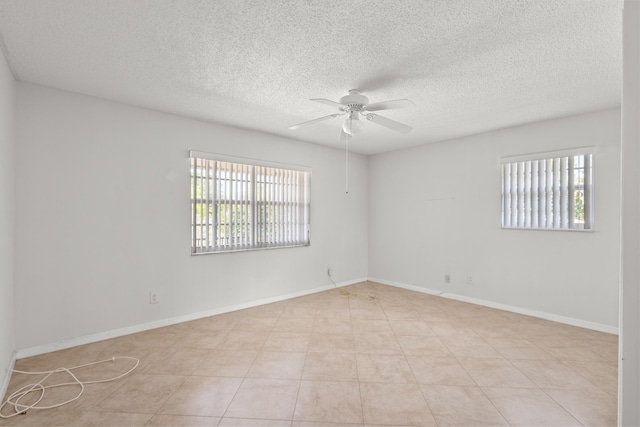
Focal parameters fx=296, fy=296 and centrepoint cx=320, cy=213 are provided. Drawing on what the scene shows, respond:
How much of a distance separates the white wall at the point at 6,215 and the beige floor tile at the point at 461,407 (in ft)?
10.0

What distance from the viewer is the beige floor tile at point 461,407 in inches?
73.9

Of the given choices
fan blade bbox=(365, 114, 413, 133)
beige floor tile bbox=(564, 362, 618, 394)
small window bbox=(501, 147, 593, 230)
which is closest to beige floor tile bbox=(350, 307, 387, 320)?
beige floor tile bbox=(564, 362, 618, 394)

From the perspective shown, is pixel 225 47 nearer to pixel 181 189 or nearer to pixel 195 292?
pixel 181 189

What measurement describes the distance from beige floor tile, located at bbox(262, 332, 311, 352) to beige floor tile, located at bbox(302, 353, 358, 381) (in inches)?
8.9

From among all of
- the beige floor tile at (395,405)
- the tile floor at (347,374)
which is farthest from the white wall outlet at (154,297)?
the beige floor tile at (395,405)

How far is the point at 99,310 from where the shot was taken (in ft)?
10.1

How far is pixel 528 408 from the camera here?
2008 mm

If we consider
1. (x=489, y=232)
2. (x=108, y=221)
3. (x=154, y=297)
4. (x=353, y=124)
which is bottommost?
(x=154, y=297)

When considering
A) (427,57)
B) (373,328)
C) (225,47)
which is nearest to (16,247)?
(225,47)

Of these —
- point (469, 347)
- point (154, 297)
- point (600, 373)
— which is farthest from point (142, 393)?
point (600, 373)

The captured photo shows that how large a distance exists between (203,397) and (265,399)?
45 centimetres

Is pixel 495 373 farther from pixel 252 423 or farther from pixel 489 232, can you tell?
pixel 489 232

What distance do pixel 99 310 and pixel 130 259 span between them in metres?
0.57

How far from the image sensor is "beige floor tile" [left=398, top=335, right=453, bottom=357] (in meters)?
2.83
